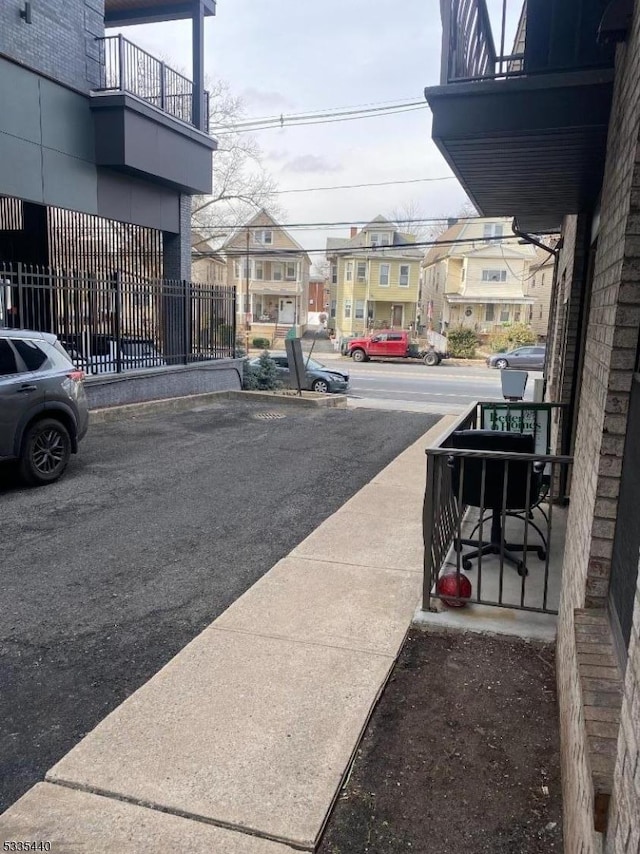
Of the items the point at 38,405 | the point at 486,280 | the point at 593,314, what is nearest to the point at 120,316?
the point at 38,405

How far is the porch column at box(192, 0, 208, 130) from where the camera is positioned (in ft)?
48.8

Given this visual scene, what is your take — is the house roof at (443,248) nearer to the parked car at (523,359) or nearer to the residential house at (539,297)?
the residential house at (539,297)

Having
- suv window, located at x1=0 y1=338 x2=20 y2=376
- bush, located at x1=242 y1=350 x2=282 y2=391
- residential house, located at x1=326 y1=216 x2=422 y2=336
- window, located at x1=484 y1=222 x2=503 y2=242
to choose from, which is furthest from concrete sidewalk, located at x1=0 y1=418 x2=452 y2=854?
residential house, located at x1=326 y1=216 x2=422 y2=336

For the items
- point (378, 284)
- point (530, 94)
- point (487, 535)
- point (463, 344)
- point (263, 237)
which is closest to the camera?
point (530, 94)

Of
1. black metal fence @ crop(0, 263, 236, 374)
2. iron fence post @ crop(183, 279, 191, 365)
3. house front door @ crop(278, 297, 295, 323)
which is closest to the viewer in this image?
black metal fence @ crop(0, 263, 236, 374)

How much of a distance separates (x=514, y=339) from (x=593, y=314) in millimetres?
37668

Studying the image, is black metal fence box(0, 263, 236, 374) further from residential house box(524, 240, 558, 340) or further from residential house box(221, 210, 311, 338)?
residential house box(221, 210, 311, 338)

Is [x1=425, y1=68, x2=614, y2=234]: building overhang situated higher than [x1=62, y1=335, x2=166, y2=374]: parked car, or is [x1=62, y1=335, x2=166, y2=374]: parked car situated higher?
[x1=425, y1=68, x2=614, y2=234]: building overhang

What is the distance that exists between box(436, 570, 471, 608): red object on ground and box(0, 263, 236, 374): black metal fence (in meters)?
7.65

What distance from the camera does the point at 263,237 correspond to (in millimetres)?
56344

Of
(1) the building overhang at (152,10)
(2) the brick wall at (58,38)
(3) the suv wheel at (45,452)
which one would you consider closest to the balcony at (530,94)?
(3) the suv wheel at (45,452)

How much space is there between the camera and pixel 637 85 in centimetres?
236

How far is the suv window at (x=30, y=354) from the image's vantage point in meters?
6.93

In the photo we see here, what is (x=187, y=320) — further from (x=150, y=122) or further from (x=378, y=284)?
(x=378, y=284)
